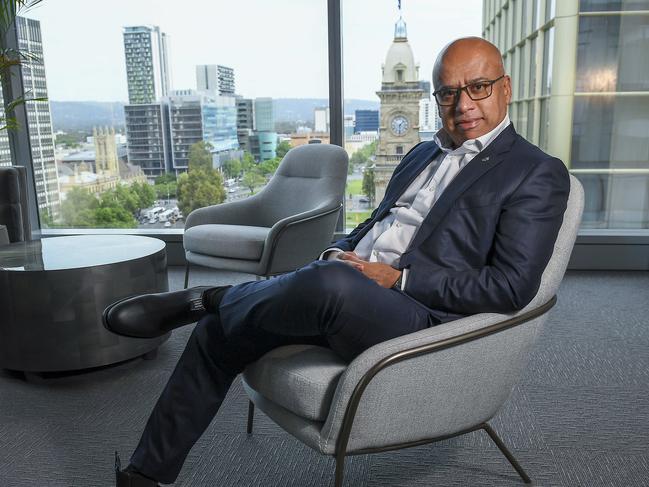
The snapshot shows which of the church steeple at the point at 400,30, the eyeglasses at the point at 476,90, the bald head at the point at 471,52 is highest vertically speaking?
the church steeple at the point at 400,30

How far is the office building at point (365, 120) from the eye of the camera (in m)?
4.35

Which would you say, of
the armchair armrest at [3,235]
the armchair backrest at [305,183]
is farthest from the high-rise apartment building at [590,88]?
the armchair armrest at [3,235]

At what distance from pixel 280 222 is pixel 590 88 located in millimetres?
2358

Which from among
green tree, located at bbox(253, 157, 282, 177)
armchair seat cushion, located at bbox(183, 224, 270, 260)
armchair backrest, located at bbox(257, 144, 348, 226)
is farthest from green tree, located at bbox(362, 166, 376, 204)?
armchair seat cushion, located at bbox(183, 224, 270, 260)

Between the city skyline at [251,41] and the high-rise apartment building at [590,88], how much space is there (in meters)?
0.38

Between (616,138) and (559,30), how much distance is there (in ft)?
2.62

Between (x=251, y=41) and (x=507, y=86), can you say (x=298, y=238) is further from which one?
(x=251, y=41)

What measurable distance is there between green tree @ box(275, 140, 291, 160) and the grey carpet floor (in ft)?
6.93

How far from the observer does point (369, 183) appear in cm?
449

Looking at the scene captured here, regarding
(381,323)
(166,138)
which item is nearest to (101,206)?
(166,138)

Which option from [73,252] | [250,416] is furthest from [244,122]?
[250,416]

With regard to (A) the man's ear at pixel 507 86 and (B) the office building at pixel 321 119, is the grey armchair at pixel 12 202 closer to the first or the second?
(B) the office building at pixel 321 119

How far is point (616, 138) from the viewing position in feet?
13.4

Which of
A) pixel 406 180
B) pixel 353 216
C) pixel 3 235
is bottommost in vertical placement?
pixel 353 216
